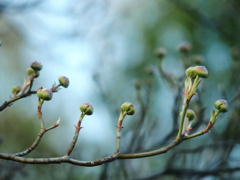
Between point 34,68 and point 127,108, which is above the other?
point 34,68

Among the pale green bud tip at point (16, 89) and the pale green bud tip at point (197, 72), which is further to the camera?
the pale green bud tip at point (16, 89)

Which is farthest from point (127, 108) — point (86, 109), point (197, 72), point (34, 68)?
point (34, 68)

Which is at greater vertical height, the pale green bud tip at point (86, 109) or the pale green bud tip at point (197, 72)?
the pale green bud tip at point (197, 72)

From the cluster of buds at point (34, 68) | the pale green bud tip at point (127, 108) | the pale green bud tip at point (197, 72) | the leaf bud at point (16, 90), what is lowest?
the pale green bud tip at point (127, 108)

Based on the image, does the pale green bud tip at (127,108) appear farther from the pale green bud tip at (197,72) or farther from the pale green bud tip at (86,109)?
the pale green bud tip at (197,72)

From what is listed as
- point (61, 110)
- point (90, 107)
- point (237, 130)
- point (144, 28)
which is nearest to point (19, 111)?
point (61, 110)

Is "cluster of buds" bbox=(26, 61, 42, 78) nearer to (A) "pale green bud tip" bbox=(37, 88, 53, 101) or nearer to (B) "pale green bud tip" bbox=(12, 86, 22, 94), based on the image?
(B) "pale green bud tip" bbox=(12, 86, 22, 94)

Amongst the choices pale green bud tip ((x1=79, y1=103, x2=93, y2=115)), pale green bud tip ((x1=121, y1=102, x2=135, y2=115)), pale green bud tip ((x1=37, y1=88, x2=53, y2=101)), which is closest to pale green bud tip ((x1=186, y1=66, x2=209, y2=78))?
pale green bud tip ((x1=121, y1=102, x2=135, y2=115))

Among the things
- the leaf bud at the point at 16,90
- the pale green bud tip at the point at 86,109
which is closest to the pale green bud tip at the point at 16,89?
the leaf bud at the point at 16,90

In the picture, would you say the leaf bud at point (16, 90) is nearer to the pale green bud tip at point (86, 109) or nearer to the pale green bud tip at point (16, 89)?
the pale green bud tip at point (16, 89)

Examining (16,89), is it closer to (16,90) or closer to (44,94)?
(16,90)

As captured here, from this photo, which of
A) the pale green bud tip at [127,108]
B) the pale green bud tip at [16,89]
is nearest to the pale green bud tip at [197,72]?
the pale green bud tip at [127,108]

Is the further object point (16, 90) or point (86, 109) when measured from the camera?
point (16, 90)

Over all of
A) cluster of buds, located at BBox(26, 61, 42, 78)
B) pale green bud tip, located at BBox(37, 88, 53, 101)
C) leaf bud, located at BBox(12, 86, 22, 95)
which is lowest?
pale green bud tip, located at BBox(37, 88, 53, 101)
